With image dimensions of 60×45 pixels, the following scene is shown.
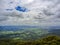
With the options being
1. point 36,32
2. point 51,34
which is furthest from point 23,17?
point 51,34

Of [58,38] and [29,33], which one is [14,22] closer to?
[29,33]

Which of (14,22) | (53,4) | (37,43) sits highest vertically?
(53,4)

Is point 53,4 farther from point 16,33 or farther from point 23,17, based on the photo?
point 16,33

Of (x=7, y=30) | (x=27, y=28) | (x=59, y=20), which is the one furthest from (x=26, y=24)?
(x=59, y=20)

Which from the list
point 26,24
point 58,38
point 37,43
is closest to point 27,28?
point 26,24

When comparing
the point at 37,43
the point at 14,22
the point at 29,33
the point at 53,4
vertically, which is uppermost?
the point at 53,4

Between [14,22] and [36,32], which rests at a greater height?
[14,22]

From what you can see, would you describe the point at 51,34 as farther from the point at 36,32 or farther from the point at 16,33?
the point at 16,33

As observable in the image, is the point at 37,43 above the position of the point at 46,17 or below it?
below
